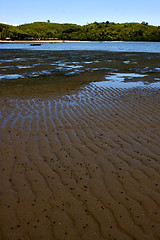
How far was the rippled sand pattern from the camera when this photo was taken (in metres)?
3.23

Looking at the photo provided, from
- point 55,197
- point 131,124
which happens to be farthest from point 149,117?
point 55,197

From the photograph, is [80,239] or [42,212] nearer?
[80,239]

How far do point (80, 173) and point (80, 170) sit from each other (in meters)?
0.11

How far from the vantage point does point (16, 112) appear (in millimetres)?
8234

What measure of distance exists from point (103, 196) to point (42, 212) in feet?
3.57

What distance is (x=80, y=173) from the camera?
4520mm

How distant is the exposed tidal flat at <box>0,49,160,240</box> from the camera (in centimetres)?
324

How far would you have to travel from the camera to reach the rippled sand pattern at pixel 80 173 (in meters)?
3.23

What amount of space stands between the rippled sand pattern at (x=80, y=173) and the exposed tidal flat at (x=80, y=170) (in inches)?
0.6

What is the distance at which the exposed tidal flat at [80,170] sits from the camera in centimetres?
324

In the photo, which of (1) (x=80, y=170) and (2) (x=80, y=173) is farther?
(1) (x=80, y=170)

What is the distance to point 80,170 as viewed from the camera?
182 inches

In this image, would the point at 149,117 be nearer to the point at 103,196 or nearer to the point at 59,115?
the point at 59,115

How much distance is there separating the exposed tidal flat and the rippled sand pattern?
15 mm
